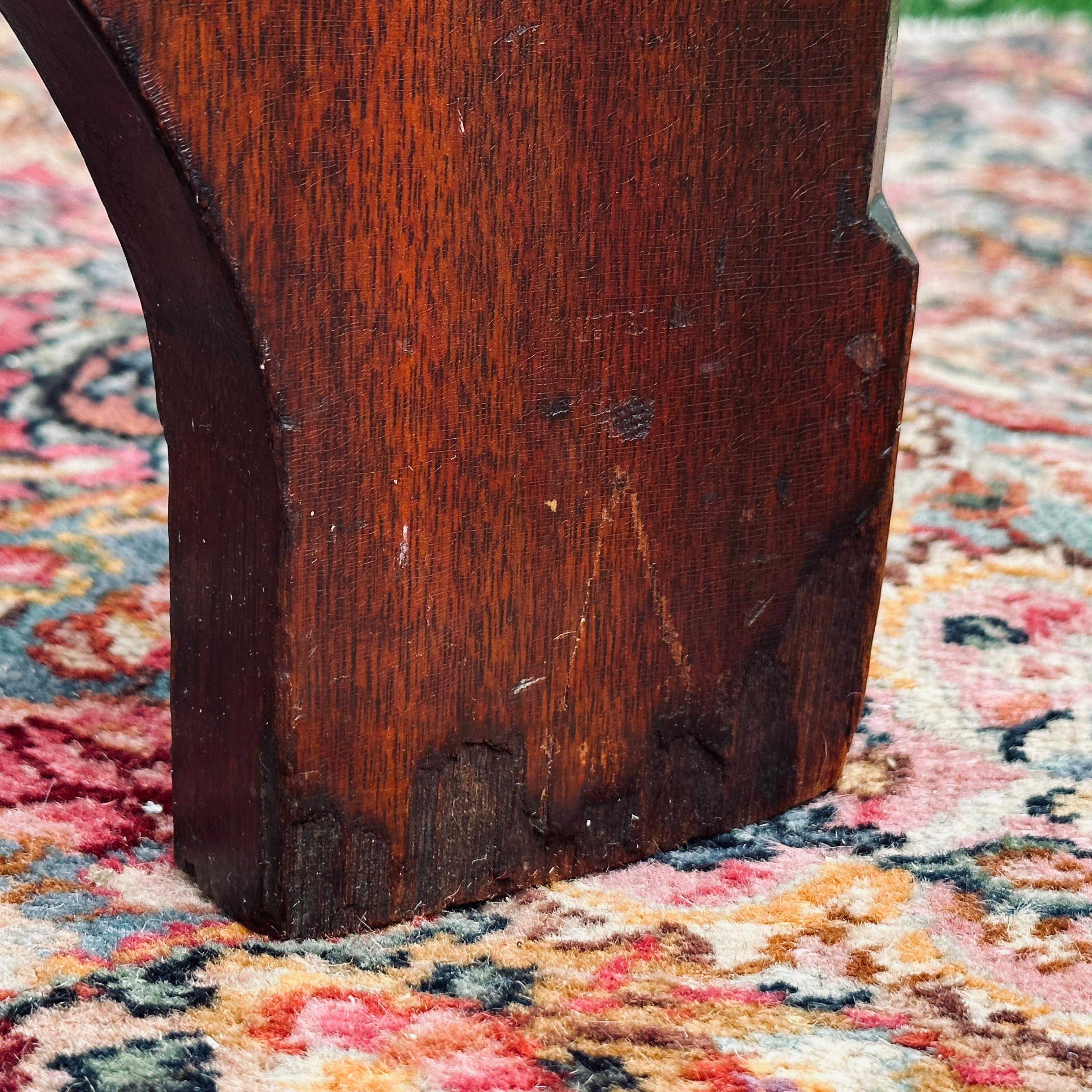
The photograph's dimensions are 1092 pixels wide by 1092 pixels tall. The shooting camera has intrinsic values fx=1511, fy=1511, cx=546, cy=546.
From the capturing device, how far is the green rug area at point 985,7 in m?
2.92

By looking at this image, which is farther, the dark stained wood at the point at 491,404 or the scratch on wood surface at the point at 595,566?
the scratch on wood surface at the point at 595,566

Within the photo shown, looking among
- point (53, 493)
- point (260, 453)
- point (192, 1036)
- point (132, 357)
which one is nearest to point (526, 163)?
point (260, 453)

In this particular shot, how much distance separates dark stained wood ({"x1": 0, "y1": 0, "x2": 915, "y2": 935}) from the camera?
0.59 meters

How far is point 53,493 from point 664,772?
0.76 metres

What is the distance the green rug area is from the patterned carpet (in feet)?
5.74

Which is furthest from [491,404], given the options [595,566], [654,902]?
[654,902]

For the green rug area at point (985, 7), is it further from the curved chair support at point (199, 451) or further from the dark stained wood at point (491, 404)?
the curved chair support at point (199, 451)

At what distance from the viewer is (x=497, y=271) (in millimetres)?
650

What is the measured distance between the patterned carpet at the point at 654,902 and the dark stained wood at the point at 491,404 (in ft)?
0.16

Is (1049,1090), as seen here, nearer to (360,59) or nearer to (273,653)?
(273,653)

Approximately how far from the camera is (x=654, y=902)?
731mm

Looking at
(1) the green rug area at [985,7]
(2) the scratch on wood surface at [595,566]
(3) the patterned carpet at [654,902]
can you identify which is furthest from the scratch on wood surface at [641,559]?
(1) the green rug area at [985,7]

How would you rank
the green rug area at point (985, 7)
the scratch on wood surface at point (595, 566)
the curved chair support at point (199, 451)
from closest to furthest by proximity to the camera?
the curved chair support at point (199, 451)
the scratch on wood surface at point (595, 566)
the green rug area at point (985, 7)

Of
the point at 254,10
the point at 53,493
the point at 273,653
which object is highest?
the point at 254,10
